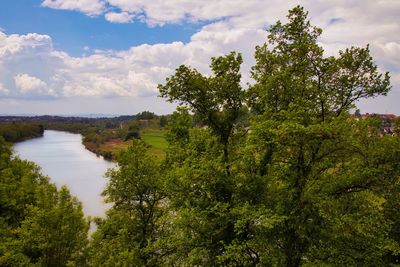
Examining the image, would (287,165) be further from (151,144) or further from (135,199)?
(151,144)

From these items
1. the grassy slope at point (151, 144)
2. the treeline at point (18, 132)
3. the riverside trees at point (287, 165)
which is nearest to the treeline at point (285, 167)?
the riverside trees at point (287, 165)

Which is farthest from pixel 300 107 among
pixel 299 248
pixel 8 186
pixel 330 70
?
pixel 8 186

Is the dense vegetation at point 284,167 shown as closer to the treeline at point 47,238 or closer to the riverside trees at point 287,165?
the riverside trees at point 287,165

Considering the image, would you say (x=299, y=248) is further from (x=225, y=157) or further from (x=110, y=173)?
(x=110, y=173)

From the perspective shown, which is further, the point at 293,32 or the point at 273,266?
the point at 293,32

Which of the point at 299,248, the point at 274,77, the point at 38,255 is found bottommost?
the point at 38,255

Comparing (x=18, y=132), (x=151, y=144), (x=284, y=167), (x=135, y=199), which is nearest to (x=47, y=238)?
(x=135, y=199)
